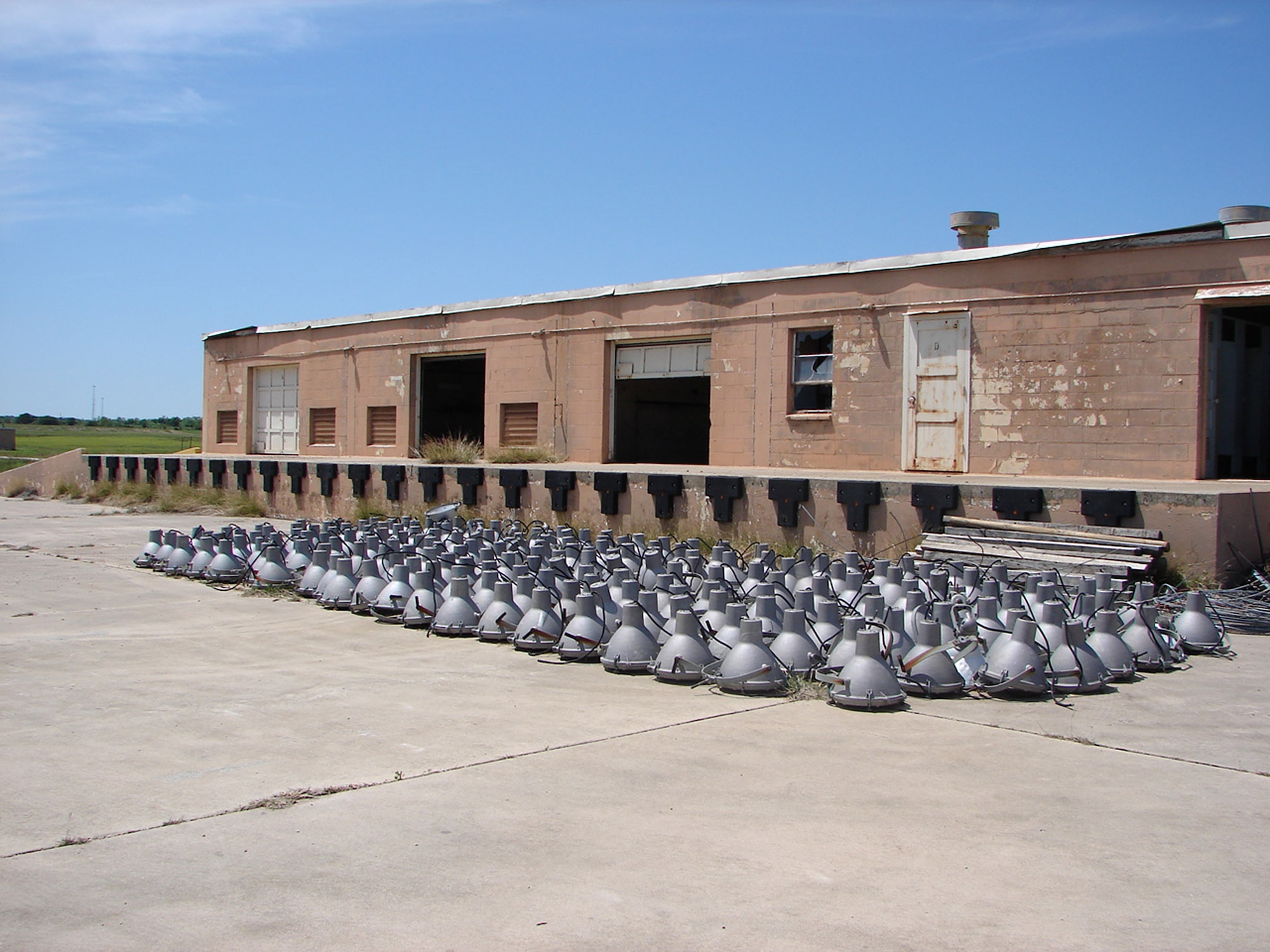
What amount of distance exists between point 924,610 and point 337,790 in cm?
457

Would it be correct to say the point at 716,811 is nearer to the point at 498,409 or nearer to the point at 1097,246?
the point at 1097,246

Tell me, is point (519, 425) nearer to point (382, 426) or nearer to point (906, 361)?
point (382, 426)

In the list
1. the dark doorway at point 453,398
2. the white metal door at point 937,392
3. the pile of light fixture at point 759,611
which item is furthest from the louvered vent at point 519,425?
the pile of light fixture at point 759,611

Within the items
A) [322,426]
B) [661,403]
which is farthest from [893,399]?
[322,426]

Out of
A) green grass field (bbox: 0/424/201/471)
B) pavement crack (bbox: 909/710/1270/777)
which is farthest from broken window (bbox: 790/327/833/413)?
green grass field (bbox: 0/424/201/471)

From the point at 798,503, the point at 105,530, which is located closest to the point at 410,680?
the point at 798,503

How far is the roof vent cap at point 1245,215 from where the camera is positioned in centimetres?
1573

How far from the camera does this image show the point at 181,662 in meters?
7.74

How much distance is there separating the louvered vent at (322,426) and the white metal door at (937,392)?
1544cm

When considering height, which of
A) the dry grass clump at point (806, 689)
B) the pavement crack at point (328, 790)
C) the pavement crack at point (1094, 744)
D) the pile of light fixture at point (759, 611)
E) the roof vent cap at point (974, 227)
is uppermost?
the roof vent cap at point (974, 227)

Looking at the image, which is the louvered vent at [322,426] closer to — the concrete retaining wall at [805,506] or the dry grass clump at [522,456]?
the concrete retaining wall at [805,506]

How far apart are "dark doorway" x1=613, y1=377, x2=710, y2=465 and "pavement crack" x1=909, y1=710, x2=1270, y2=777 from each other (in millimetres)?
16922

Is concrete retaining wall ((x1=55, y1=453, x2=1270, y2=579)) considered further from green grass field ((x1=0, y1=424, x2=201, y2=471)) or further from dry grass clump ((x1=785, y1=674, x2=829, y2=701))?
green grass field ((x1=0, y1=424, x2=201, y2=471))

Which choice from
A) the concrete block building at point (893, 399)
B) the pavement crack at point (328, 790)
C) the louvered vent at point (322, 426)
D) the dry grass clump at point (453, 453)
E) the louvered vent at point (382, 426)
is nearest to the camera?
the pavement crack at point (328, 790)
